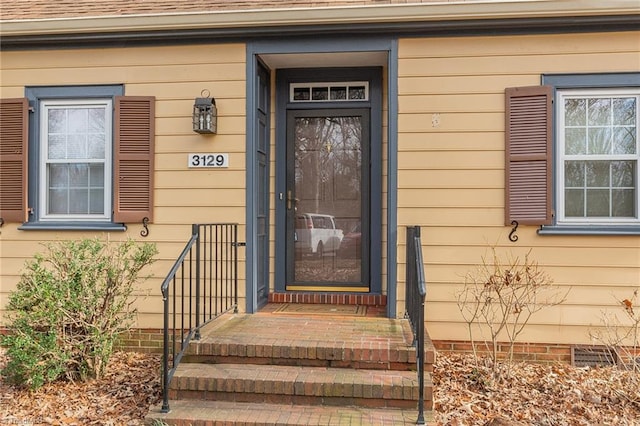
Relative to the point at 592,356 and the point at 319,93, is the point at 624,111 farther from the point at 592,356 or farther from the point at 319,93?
the point at 319,93

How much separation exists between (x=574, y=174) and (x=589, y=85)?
76 centimetres

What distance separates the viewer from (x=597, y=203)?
4.32 m

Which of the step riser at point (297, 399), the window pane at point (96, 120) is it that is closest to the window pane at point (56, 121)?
the window pane at point (96, 120)

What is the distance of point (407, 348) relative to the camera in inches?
136

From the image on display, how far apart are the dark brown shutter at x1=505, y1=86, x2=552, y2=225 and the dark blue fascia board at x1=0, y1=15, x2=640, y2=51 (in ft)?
1.80

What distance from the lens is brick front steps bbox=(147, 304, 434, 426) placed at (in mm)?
3109

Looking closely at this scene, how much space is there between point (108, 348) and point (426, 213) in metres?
2.83

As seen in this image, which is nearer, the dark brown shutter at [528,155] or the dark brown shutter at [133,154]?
the dark brown shutter at [528,155]

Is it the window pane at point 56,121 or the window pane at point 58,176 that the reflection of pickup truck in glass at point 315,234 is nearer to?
the window pane at point 58,176

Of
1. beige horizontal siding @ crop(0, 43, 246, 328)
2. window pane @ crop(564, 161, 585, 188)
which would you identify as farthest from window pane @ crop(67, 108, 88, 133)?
window pane @ crop(564, 161, 585, 188)

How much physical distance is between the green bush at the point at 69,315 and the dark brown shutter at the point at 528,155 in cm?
310

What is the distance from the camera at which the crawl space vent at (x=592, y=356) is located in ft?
14.0

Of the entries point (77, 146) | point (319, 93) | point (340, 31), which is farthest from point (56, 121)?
point (340, 31)

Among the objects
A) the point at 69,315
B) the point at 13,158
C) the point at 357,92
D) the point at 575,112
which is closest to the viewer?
the point at 69,315
